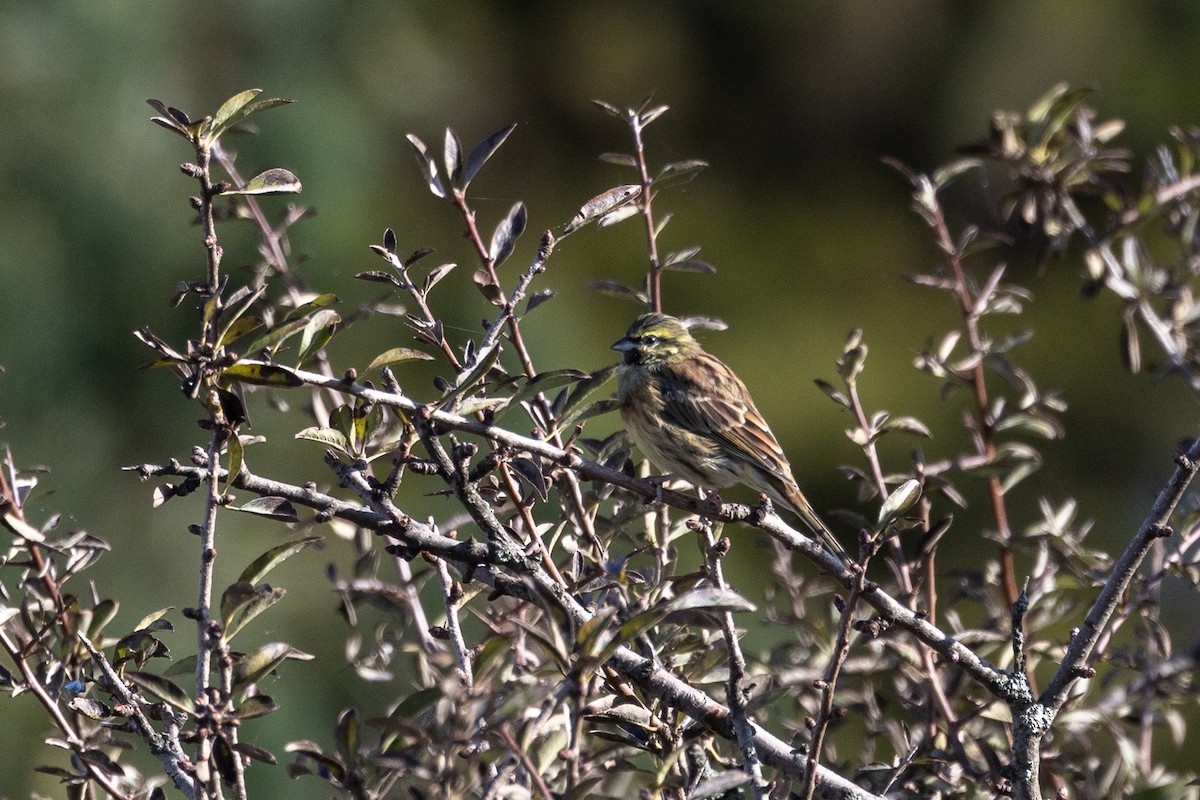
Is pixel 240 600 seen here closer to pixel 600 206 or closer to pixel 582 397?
pixel 582 397

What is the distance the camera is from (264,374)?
156 cm

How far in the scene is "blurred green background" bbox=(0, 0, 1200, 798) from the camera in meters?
6.06

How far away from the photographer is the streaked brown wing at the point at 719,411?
135 inches

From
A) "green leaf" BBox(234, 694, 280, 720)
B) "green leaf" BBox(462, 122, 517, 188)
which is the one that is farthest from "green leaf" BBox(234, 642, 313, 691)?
"green leaf" BBox(462, 122, 517, 188)

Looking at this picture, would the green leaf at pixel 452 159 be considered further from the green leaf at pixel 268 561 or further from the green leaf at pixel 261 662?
the green leaf at pixel 261 662

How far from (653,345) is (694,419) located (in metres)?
0.27

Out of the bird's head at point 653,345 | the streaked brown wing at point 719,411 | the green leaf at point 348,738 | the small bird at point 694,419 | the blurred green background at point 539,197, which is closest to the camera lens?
the green leaf at point 348,738

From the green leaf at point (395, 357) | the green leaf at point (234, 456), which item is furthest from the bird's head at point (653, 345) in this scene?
the green leaf at point (234, 456)

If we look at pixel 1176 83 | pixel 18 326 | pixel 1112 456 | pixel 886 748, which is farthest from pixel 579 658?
pixel 1176 83

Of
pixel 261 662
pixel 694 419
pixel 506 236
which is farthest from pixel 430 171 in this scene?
pixel 694 419

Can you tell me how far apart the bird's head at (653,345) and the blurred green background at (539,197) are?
8.41 ft

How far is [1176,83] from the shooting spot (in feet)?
31.4

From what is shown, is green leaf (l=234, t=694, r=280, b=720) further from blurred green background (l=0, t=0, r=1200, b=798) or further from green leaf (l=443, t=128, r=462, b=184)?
blurred green background (l=0, t=0, r=1200, b=798)

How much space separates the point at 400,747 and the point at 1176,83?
973 cm
